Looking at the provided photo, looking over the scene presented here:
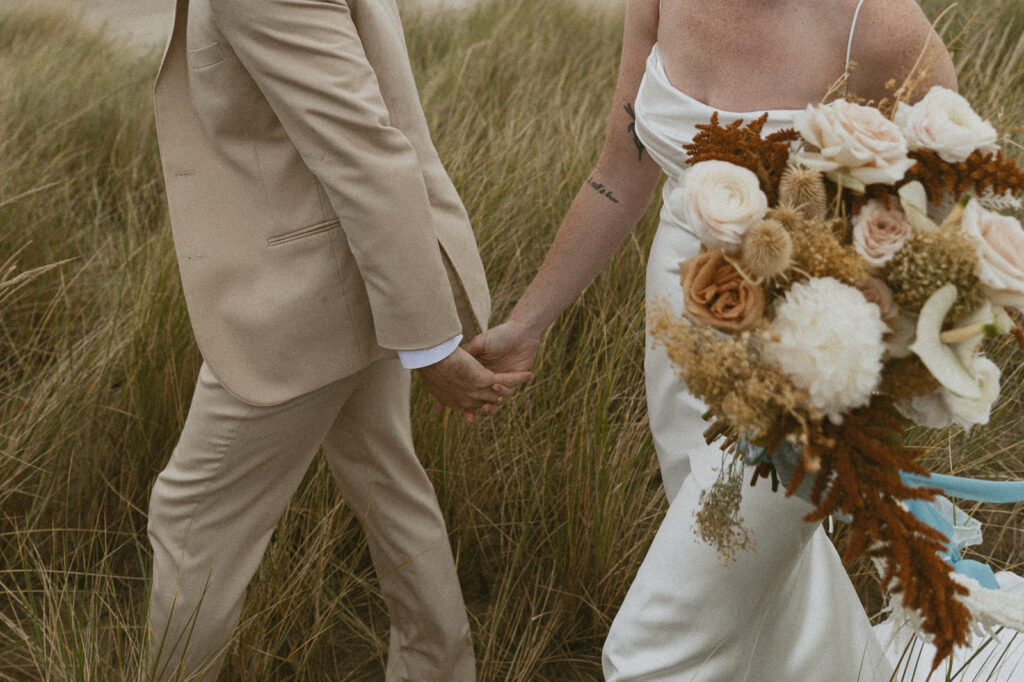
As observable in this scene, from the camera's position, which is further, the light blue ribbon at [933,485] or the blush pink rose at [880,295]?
the light blue ribbon at [933,485]

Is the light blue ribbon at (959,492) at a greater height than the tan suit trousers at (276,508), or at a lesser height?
greater

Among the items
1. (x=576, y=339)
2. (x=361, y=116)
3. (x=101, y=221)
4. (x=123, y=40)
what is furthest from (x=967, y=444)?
(x=123, y=40)

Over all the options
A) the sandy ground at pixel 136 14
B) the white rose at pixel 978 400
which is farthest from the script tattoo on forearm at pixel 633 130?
the sandy ground at pixel 136 14

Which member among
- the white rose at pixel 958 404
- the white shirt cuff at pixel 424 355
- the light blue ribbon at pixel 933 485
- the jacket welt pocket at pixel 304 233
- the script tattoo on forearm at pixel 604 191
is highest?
the white rose at pixel 958 404

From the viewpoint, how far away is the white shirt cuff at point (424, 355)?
6.79 feet

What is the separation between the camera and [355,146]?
1.84m

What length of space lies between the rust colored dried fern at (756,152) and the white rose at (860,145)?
0.07 m

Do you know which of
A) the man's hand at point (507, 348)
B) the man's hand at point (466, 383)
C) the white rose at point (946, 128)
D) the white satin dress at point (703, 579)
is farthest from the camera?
the man's hand at point (507, 348)

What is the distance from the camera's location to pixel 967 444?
297 cm

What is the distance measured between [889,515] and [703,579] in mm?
606

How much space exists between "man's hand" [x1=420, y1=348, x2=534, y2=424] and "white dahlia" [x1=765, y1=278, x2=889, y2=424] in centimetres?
98

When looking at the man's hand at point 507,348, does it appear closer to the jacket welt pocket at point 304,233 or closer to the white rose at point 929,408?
the jacket welt pocket at point 304,233

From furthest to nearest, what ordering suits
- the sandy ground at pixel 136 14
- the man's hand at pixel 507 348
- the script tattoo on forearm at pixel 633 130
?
the sandy ground at pixel 136 14, the man's hand at pixel 507 348, the script tattoo on forearm at pixel 633 130

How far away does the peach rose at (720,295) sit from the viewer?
52.0 inches
